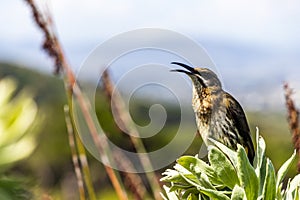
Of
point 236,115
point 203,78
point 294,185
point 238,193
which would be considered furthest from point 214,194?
point 236,115

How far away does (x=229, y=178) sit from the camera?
4.26 ft

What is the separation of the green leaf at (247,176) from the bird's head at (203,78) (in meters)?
1.16

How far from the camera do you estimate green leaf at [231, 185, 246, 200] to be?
1.19m

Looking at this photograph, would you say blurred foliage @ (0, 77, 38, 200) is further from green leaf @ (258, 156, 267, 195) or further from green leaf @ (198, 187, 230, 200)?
green leaf @ (258, 156, 267, 195)

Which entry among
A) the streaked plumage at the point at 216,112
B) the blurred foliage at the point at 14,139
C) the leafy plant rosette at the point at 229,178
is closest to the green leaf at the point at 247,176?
the leafy plant rosette at the point at 229,178

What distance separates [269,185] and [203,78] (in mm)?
1340

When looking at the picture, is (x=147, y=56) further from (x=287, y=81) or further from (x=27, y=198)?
(x=27, y=198)

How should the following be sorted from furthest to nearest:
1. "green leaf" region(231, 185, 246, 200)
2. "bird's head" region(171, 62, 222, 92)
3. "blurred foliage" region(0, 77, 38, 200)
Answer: "bird's head" region(171, 62, 222, 92) < "green leaf" region(231, 185, 246, 200) < "blurred foliage" region(0, 77, 38, 200)

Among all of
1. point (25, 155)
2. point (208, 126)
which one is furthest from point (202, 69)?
point (25, 155)

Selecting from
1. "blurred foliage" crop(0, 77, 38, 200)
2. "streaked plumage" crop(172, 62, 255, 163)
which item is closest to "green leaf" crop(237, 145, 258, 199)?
"blurred foliage" crop(0, 77, 38, 200)

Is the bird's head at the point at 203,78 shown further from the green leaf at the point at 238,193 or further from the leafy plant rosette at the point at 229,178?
the green leaf at the point at 238,193

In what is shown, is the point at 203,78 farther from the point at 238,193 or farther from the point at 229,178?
the point at 238,193

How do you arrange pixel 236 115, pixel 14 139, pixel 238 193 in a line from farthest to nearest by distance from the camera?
pixel 236 115, pixel 238 193, pixel 14 139

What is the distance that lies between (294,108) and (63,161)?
18.9 m
